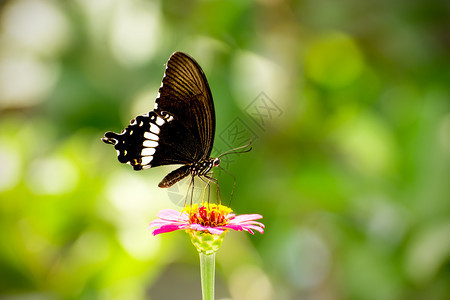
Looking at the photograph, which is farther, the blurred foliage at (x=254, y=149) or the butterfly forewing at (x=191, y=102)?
the blurred foliage at (x=254, y=149)

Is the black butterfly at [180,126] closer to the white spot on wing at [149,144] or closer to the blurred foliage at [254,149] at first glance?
the white spot on wing at [149,144]

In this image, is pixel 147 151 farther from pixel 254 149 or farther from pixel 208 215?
pixel 254 149

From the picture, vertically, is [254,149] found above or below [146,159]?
above

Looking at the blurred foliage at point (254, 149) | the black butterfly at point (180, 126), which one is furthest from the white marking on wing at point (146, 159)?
the blurred foliage at point (254, 149)

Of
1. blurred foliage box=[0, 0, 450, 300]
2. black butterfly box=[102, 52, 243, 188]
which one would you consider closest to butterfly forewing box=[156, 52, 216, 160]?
black butterfly box=[102, 52, 243, 188]

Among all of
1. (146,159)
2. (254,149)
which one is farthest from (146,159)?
(254,149)

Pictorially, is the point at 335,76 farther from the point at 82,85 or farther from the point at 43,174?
the point at 43,174

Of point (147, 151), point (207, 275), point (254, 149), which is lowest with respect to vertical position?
point (207, 275)
